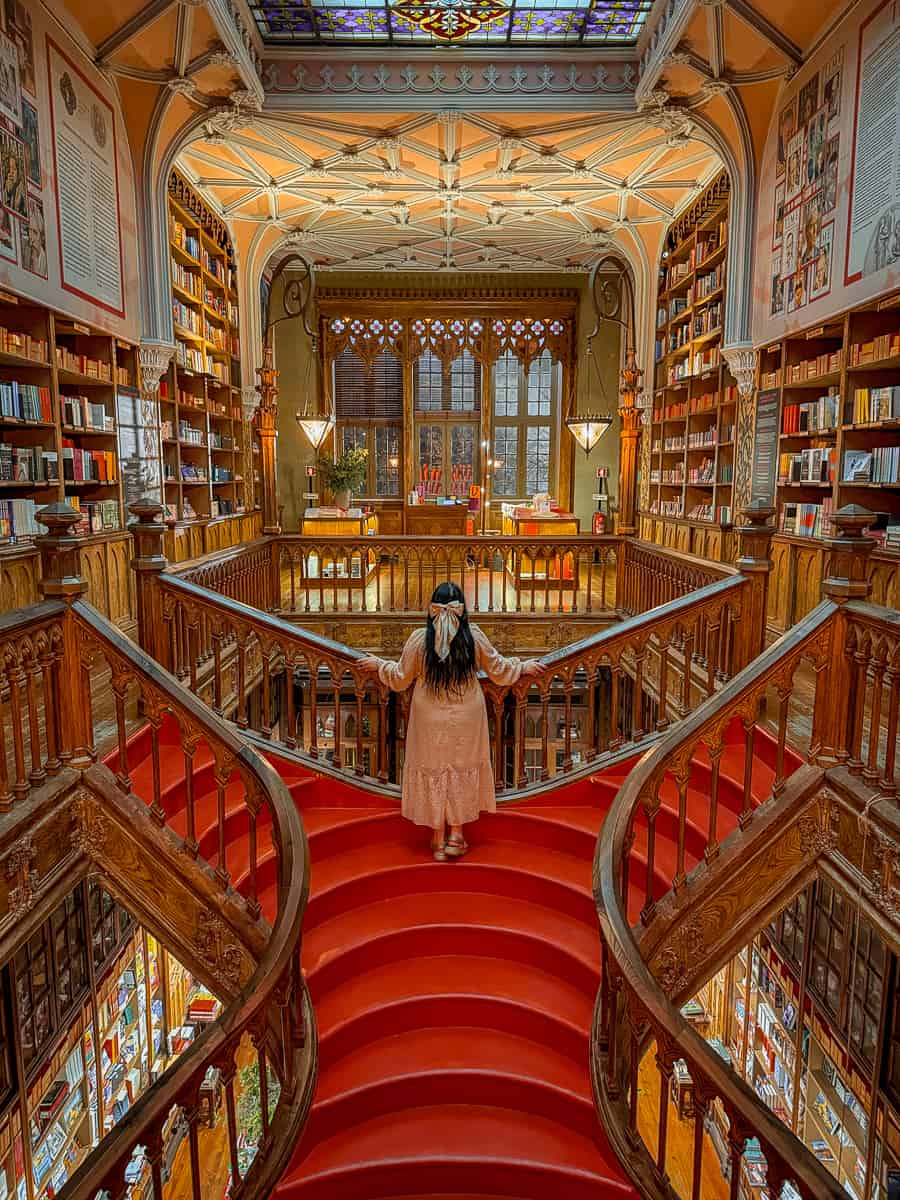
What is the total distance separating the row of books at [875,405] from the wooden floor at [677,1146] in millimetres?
4253

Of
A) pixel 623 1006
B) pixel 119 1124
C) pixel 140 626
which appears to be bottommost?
pixel 623 1006

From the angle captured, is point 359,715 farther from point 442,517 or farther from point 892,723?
point 442,517

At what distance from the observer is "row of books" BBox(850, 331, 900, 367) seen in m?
5.17

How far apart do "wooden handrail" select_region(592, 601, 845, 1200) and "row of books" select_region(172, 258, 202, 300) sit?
761 centimetres

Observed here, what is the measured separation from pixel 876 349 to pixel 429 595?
5.36 m

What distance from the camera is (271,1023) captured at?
9.89 ft

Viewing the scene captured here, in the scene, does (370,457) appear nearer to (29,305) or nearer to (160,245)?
(160,245)

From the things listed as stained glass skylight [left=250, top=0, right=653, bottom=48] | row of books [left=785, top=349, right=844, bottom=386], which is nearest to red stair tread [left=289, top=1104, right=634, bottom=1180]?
row of books [left=785, top=349, right=844, bottom=386]

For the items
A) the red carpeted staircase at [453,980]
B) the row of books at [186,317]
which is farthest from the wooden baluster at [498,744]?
the row of books at [186,317]

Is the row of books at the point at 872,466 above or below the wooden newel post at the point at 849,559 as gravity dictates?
above

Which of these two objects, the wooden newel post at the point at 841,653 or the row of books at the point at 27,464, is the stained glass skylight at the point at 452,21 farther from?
the wooden newel post at the point at 841,653

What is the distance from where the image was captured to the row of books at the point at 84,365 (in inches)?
236

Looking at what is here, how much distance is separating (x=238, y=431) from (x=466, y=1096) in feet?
31.5

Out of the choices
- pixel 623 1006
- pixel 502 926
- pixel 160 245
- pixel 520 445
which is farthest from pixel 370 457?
pixel 623 1006
